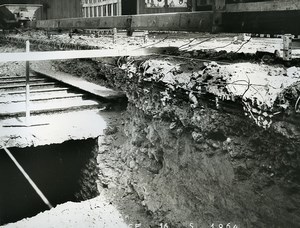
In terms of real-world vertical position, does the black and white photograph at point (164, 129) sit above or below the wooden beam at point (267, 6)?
below

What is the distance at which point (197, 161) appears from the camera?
11.6ft

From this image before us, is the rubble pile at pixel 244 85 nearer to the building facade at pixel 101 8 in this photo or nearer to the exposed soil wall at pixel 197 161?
the exposed soil wall at pixel 197 161

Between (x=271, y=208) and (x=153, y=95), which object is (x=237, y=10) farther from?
(x=271, y=208)

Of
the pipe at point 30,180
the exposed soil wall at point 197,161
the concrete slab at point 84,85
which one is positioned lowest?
the pipe at point 30,180

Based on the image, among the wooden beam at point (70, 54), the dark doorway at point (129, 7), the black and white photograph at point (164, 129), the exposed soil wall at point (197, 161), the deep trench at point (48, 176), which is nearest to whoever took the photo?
the exposed soil wall at point (197, 161)

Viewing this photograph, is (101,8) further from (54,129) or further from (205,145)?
(205,145)

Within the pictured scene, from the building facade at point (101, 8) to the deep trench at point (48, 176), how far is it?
464 centimetres

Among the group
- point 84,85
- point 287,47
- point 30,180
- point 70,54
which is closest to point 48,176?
point 30,180

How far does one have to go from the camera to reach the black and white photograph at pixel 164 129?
2.69 m

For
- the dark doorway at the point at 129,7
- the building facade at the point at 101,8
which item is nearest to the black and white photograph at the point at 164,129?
the dark doorway at the point at 129,7

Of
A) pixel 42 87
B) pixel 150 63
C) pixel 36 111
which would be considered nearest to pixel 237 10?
pixel 150 63

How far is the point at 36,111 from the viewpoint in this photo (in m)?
4.96

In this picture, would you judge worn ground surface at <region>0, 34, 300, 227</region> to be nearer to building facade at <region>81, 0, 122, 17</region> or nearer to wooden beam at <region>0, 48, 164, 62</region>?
wooden beam at <region>0, 48, 164, 62</region>

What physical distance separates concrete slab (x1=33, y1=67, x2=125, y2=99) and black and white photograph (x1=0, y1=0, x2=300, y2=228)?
0.04 metres
